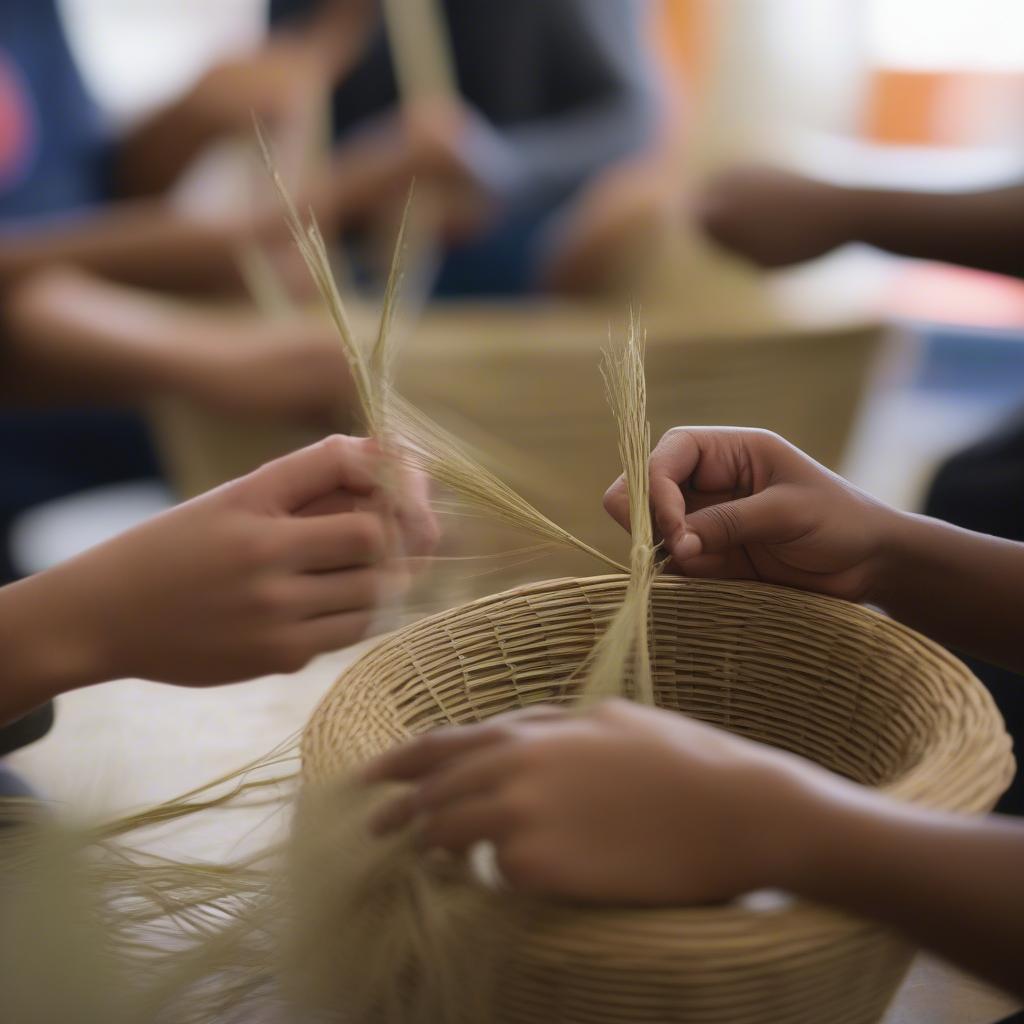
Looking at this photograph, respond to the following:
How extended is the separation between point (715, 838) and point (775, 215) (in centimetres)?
81

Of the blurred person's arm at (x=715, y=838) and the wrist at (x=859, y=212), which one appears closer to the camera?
the blurred person's arm at (x=715, y=838)

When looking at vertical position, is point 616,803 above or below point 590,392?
above

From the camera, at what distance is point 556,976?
1.25ft

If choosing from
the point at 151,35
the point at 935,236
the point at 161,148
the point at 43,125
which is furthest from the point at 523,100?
the point at 151,35

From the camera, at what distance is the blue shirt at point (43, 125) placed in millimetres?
1609

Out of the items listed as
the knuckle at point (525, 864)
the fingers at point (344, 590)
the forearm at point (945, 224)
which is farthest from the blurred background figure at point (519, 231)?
the knuckle at point (525, 864)

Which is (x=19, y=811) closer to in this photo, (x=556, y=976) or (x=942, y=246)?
(x=556, y=976)

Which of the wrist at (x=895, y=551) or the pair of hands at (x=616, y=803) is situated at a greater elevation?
the pair of hands at (x=616, y=803)

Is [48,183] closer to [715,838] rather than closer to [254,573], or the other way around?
[254,573]

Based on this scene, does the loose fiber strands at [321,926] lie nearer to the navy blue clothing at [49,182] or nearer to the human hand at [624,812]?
the human hand at [624,812]

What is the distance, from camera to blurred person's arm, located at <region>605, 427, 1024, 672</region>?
562 mm

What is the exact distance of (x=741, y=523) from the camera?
56 cm

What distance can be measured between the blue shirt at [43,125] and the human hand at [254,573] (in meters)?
1.17

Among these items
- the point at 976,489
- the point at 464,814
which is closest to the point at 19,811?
the point at 464,814
